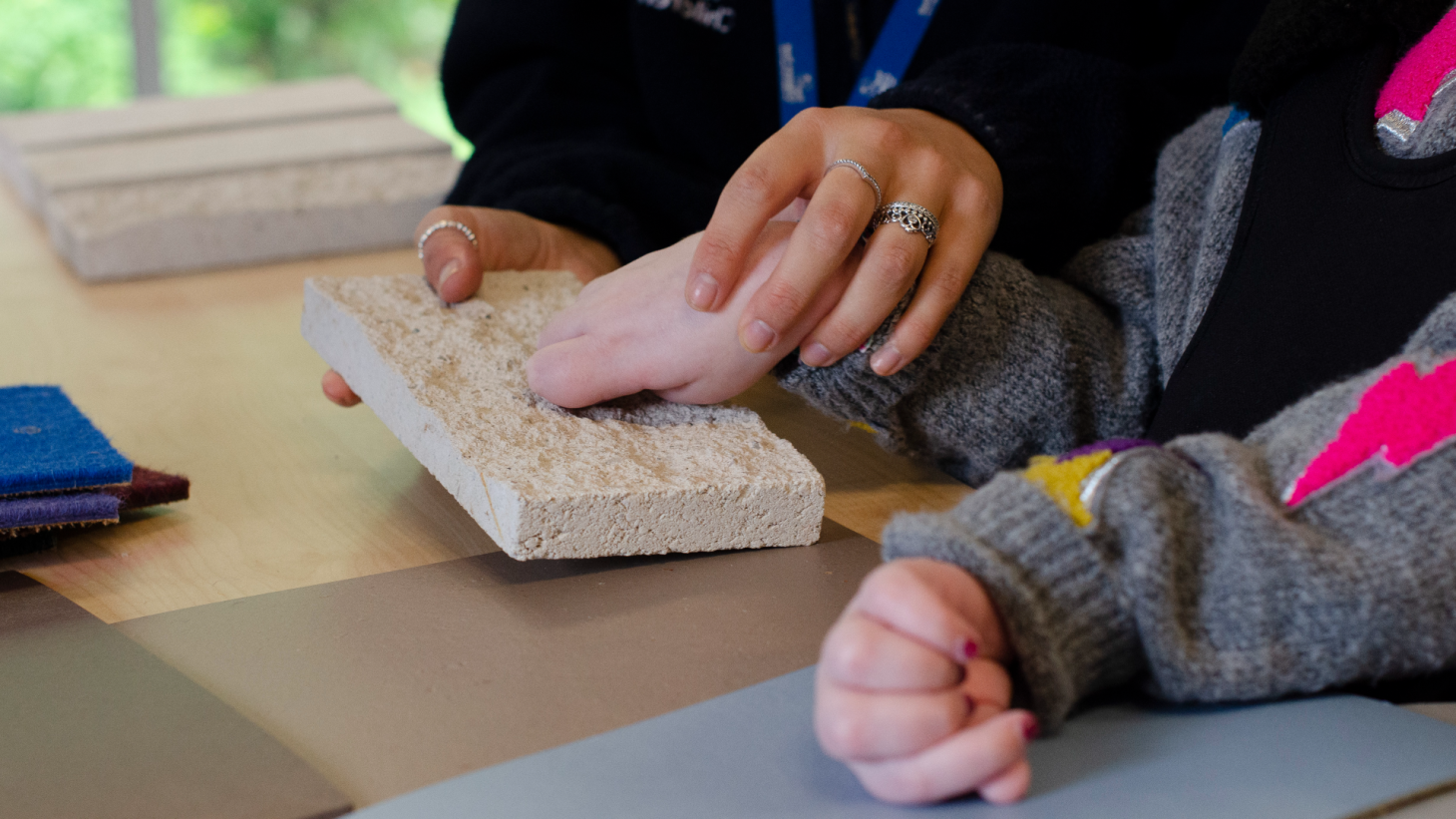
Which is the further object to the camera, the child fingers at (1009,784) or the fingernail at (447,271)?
the fingernail at (447,271)

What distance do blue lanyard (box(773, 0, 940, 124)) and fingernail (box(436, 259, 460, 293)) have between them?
0.42 metres

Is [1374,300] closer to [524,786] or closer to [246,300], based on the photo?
[524,786]

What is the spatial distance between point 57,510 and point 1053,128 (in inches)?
30.8

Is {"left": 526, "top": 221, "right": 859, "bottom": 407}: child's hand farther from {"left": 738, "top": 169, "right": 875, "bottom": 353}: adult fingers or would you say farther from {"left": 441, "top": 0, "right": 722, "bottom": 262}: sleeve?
{"left": 441, "top": 0, "right": 722, "bottom": 262}: sleeve

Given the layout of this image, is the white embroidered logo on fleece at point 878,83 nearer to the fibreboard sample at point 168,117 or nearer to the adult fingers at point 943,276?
the adult fingers at point 943,276

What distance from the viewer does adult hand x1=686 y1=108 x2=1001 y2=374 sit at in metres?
0.71

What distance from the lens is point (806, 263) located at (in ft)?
2.31

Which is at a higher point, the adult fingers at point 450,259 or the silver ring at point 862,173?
the silver ring at point 862,173

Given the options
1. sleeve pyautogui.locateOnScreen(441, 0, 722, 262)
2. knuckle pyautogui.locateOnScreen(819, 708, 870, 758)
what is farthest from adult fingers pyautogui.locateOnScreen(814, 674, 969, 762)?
sleeve pyautogui.locateOnScreen(441, 0, 722, 262)

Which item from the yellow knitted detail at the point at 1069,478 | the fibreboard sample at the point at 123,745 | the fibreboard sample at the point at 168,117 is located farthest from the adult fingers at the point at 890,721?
the fibreboard sample at the point at 168,117

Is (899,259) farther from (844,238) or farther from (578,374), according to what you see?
(578,374)

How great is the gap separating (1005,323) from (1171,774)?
39 cm

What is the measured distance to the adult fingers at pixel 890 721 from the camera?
1.42 ft

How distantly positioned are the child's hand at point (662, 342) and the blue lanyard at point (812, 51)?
462 millimetres
